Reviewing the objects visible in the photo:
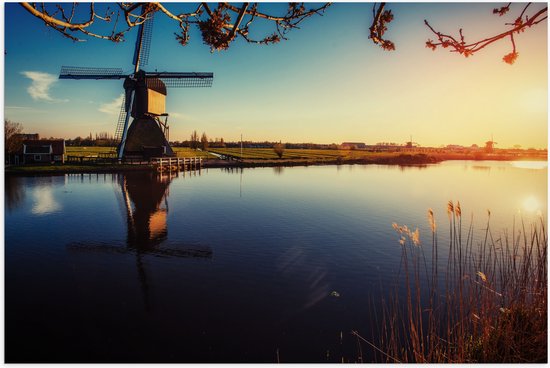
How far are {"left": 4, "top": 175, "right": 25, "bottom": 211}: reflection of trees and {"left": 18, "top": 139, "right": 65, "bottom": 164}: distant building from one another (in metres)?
10.1

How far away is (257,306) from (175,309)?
1664 millimetres

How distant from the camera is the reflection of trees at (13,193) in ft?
56.5

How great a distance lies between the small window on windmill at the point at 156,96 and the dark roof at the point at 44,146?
13.0 meters

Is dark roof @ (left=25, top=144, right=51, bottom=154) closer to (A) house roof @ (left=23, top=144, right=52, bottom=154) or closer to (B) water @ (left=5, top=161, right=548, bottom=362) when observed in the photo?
(A) house roof @ (left=23, top=144, right=52, bottom=154)

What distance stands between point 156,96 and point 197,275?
29.6 metres

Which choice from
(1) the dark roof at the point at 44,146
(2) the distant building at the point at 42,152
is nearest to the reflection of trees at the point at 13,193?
(2) the distant building at the point at 42,152

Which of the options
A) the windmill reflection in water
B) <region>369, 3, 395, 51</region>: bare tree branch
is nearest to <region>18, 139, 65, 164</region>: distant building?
the windmill reflection in water

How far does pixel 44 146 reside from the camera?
37.5 m

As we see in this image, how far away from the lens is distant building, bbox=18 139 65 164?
120ft

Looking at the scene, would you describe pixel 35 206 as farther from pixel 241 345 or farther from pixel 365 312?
pixel 365 312

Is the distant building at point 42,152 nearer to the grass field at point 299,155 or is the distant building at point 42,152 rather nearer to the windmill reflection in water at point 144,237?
the windmill reflection in water at point 144,237

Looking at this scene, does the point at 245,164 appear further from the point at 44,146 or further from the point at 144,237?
the point at 144,237

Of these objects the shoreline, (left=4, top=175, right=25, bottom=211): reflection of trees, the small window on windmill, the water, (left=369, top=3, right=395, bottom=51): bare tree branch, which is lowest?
the water

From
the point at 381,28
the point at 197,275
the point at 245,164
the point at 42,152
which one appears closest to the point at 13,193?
the point at 197,275
